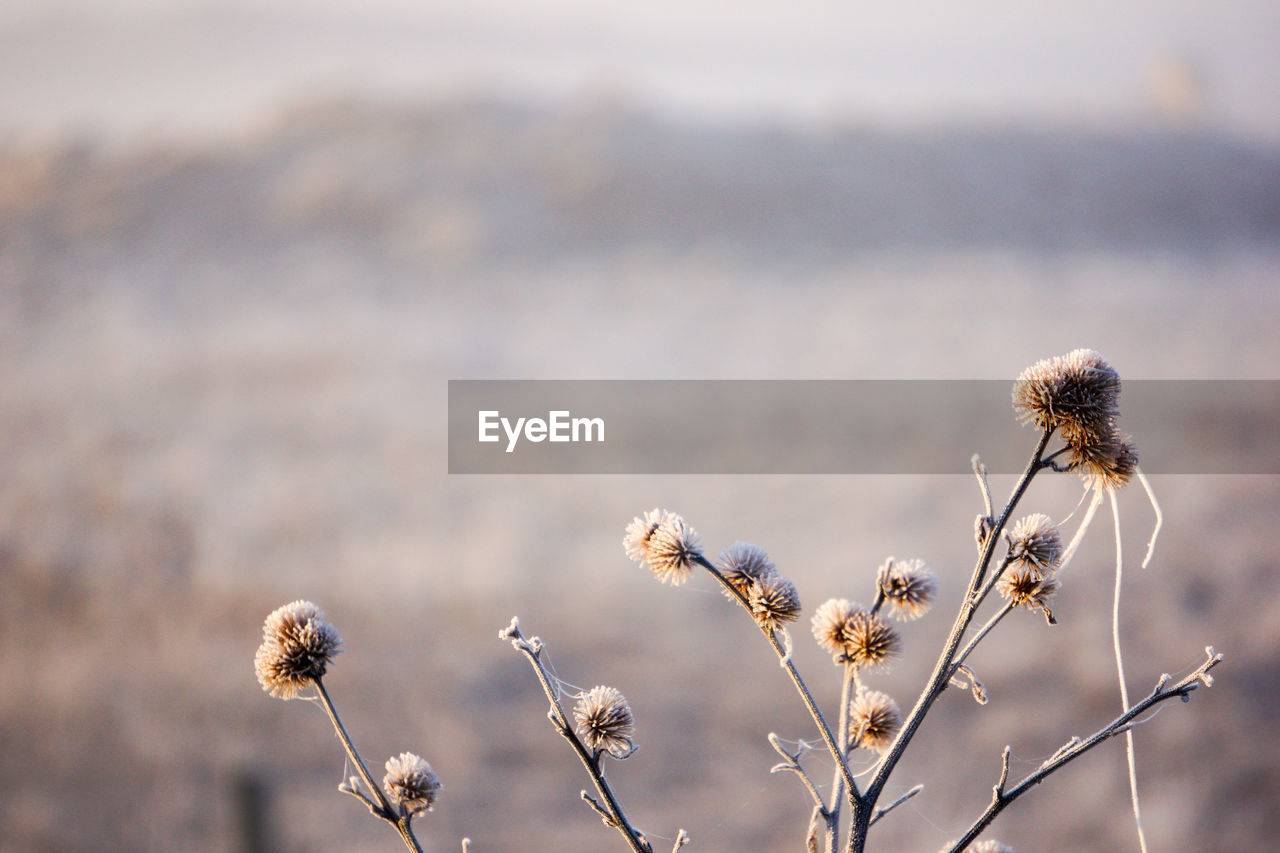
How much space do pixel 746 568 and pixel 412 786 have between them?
0.43 ft

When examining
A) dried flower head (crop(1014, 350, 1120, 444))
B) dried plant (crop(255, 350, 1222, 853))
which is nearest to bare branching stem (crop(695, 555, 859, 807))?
dried plant (crop(255, 350, 1222, 853))

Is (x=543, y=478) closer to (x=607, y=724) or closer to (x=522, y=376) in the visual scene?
(x=522, y=376)

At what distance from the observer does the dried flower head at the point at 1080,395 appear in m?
0.23

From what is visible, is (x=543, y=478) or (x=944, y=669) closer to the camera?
(x=944, y=669)

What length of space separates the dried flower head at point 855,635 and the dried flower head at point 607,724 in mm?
78

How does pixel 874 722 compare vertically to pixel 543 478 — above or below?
below

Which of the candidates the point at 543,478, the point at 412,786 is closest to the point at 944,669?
the point at 412,786

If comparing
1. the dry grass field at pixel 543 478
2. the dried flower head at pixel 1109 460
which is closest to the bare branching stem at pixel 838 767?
the dried flower head at pixel 1109 460

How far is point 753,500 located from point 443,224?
157cm

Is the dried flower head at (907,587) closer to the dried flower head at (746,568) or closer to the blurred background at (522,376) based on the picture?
the dried flower head at (746,568)

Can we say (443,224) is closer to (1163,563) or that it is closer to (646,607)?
(646,607)

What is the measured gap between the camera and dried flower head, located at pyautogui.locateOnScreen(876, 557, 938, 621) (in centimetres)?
29

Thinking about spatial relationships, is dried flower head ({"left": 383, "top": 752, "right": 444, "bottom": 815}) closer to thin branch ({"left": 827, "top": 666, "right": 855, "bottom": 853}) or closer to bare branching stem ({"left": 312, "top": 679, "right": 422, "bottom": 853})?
bare branching stem ({"left": 312, "top": 679, "right": 422, "bottom": 853})

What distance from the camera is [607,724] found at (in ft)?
0.85
